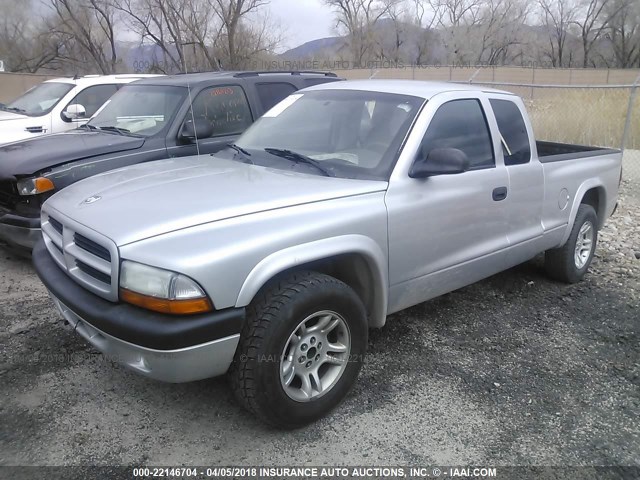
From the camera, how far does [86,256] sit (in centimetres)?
277

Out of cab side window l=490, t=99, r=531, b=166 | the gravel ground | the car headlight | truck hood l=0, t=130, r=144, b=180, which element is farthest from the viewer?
truck hood l=0, t=130, r=144, b=180

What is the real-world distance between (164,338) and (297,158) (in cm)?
161

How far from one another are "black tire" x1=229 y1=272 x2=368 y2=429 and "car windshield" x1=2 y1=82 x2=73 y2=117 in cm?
670

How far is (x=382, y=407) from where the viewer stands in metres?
3.18

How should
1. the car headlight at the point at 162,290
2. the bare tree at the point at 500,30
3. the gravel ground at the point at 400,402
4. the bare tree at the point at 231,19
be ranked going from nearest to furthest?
the car headlight at the point at 162,290 → the gravel ground at the point at 400,402 → the bare tree at the point at 231,19 → the bare tree at the point at 500,30

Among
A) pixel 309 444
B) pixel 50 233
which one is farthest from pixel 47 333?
pixel 309 444

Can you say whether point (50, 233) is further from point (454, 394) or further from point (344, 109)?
point (454, 394)

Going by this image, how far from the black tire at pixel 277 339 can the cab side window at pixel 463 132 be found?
1.21 m

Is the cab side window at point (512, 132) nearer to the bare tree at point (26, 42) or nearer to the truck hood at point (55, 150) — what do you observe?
the truck hood at point (55, 150)

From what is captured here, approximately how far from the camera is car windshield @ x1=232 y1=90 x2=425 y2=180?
343 centimetres

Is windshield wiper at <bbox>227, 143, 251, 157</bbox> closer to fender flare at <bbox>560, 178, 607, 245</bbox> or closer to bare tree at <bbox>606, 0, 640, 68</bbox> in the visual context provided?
fender flare at <bbox>560, 178, 607, 245</bbox>

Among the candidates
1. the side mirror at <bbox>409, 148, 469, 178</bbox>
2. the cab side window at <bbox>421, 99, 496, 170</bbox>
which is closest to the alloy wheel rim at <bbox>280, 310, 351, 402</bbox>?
the side mirror at <bbox>409, 148, 469, 178</bbox>

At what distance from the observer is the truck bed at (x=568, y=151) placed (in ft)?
16.0

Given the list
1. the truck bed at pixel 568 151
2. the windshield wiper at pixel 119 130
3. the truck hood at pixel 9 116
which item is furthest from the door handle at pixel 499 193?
the truck hood at pixel 9 116
